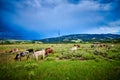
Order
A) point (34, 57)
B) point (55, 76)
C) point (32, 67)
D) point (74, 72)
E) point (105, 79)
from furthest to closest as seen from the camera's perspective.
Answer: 1. point (34, 57)
2. point (32, 67)
3. point (74, 72)
4. point (55, 76)
5. point (105, 79)

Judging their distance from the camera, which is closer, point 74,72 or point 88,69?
point 74,72

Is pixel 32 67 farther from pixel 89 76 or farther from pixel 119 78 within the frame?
pixel 119 78

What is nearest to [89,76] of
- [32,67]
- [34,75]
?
[34,75]

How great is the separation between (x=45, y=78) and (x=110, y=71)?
6506 mm

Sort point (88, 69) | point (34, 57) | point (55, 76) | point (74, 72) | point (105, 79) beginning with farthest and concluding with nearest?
1. point (34, 57)
2. point (88, 69)
3. point (74, 72)
4. point (55, 76)
5. point (105, 79)

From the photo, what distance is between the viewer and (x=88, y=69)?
13.0 m

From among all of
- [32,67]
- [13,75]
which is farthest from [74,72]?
[13,75]

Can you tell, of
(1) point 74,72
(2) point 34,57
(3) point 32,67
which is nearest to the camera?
(1) point 74,72

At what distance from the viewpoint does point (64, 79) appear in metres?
10.7

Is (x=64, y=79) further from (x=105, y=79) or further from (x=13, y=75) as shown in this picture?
(x=13, y=75)

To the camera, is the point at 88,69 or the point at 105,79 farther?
the point at 88,69

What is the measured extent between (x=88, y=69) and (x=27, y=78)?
241 inches

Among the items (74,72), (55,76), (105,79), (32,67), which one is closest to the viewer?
(105,79)

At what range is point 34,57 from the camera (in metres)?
21.2
